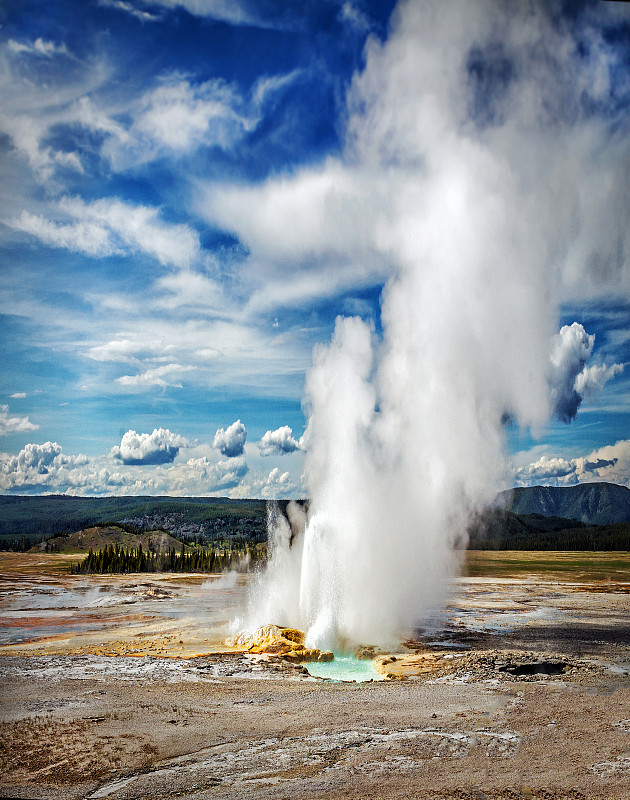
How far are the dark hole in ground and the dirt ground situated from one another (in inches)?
4.7

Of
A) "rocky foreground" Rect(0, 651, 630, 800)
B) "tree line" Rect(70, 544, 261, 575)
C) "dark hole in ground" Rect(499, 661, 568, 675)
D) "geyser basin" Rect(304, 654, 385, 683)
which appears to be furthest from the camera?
"tree line" Rect(70, 544, 261, 575)

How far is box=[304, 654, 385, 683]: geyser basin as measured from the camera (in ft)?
66.7

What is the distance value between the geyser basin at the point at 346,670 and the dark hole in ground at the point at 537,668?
4.69 m

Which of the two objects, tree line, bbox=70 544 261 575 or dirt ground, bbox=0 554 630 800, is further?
tree line, bbox=70 544 261 575

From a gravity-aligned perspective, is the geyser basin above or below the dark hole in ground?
below

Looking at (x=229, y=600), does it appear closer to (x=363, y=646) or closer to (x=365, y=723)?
(x=363, y=646)

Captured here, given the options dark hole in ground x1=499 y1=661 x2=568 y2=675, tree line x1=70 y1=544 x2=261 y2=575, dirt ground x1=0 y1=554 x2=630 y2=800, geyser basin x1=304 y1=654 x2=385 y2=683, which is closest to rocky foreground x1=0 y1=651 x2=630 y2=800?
dirt ground x1=0 y1=554 x2=630 y2=800

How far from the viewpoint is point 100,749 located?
12594 mm

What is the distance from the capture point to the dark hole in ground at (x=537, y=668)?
2016cm

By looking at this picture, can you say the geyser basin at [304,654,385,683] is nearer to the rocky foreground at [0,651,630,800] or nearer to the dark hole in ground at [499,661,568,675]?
the rocky foreground at [0,651,630,800]

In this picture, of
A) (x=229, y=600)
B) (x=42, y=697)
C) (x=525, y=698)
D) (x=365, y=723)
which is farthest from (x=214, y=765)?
(x=229, y=600)

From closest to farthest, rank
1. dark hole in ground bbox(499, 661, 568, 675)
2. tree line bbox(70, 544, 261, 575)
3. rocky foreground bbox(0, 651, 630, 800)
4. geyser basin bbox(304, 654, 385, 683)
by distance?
rocky foreground bbox(0, 651, 630, 800) < dark hole in ground bbox(499, 661, 568, 675) < geyser basin bbox(304, 654, 385, 683) < tree line bbox(70, 544, 261, 575)

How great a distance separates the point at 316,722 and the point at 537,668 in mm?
10537

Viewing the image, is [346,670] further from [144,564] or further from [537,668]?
[144,564]
